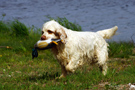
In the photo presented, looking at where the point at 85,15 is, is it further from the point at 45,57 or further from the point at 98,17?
the point at 45,57

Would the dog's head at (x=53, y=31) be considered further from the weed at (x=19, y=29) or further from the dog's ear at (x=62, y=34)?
the weed at (x=19, y=29)

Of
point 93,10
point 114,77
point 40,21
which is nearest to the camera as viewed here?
point 114,77

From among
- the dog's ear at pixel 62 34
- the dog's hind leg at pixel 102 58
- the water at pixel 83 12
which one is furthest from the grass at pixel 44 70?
the water at pixel 83 12

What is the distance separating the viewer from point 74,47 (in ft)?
19.5

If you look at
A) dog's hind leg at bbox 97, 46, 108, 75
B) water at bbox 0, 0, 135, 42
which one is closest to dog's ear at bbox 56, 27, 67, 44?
dog's hind leg at bbox 97, 46, 108, 75

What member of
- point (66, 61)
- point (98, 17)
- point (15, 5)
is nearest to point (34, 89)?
point (66, 61)

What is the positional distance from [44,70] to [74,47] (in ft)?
5.26

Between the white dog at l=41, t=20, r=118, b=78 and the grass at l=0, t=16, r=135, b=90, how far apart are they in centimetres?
24

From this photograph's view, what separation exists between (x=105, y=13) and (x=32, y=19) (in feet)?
15.3

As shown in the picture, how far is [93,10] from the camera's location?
19.3m

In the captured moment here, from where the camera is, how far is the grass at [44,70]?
17.9 feet

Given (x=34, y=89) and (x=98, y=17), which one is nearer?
(x=34, y=89)

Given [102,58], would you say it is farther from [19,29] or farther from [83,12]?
[83,12]

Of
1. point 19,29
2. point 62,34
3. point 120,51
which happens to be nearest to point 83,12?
point 19,29
